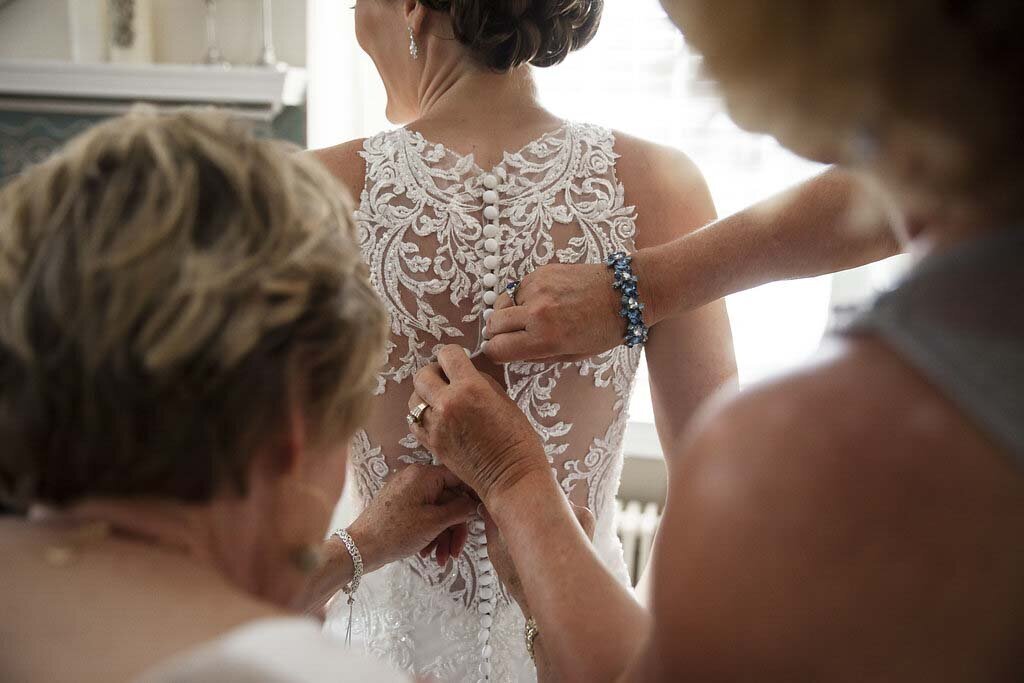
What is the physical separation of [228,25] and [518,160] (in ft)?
7.54

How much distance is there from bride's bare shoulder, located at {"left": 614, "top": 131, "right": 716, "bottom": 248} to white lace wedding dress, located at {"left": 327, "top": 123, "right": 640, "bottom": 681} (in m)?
0.03

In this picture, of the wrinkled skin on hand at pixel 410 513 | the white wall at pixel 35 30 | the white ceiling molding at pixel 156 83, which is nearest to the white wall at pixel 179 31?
the white wall at pixel 35 30

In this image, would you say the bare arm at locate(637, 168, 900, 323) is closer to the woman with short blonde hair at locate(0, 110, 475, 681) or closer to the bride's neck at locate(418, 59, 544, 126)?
the bride's neck at locate(418, 59, 544, 126)

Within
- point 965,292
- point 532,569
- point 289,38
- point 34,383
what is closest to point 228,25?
point 289,38

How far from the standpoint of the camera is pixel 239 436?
0.65 m

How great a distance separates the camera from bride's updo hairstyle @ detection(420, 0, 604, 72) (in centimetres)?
141

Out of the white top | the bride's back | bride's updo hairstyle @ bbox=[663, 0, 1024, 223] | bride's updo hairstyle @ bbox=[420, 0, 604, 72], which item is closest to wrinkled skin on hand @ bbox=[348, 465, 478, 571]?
the bride's back

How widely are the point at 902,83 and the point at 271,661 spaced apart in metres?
0.55

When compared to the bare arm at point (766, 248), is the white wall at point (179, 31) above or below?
below

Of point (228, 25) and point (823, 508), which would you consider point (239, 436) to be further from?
point (228, 25)

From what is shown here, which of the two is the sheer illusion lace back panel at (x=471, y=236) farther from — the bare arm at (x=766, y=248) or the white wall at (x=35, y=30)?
the white wall at (x=35, y=30)

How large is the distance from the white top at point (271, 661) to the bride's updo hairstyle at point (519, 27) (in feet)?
3.56

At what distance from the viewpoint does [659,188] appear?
1.51 m

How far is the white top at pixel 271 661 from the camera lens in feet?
1.79
